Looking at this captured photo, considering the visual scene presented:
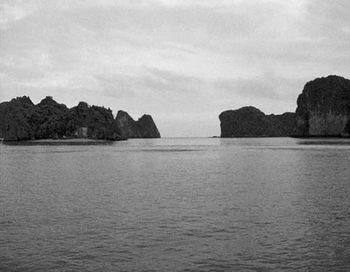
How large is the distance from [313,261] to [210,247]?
4690mm

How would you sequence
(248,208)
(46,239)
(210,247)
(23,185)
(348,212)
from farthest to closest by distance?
(23,185)
(248,208)
(348,212)
(46,239)
(210,247)

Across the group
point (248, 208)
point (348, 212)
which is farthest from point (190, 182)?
point (348, 212)

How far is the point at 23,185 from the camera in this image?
151ft

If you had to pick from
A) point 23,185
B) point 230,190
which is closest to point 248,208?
point 230,190

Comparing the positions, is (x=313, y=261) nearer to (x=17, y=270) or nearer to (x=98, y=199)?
(x=17, y=270)

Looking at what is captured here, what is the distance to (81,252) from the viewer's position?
62.9 feet

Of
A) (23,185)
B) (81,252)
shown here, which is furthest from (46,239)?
(23,185)

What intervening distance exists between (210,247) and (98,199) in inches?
691

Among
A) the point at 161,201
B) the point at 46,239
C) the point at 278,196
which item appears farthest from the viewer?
the point at 278,196

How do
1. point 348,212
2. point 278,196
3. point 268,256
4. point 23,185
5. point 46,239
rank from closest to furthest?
point 268,256 < point 46,239 < point 348,212 < point 278,196 < point 23,185

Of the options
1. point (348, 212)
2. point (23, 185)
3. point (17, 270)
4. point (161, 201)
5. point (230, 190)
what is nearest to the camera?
point (17, 270)

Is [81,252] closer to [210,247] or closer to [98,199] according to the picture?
[210,247]

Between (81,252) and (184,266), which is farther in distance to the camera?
(81,252)

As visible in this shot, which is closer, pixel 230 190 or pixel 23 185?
pixel 230 190
